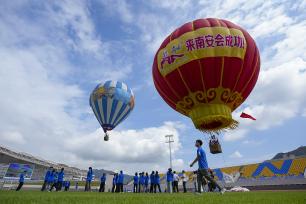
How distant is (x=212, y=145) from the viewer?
13.4 m

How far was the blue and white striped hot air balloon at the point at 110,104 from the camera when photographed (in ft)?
89.2

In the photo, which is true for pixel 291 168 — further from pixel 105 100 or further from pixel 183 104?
pixel 183 104

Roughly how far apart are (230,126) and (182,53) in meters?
4.10

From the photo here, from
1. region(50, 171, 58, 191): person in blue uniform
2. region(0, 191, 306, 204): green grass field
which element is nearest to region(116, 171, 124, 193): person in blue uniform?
region(50, 171, 58, 191): person in blue uniform

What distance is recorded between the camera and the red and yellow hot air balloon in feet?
40.1

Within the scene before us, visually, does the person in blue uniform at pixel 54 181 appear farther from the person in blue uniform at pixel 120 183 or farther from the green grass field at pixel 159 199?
the green grass field at pixel 159 199

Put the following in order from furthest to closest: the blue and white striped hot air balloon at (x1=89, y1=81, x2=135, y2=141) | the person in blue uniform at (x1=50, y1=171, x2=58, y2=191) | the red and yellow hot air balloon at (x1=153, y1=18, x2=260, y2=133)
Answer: the blue and white striped hot air balloon at (x1=89, y1=81, x2=135, y2=141) < the person in blue uniform at (x1=50, y1=171, x2=58, y2=191) < the red and yellow hot air balloon at (x1=153, y1=18, x2=260, y2=133)

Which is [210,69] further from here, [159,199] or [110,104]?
[110,104]

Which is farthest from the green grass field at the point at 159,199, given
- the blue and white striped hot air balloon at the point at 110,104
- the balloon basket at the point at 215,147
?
the blue and white striped hot air balloon at the point at 110,104

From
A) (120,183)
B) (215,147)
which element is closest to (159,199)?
(215,147)

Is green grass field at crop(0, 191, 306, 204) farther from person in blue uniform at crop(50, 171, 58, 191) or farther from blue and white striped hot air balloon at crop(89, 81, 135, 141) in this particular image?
blue and white striped hot air balloon at crop(89, 81, 135, 141)

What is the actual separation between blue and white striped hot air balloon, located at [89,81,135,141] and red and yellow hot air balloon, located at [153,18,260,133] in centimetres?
1455

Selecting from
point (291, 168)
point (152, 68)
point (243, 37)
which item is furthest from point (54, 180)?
point (291, 168)

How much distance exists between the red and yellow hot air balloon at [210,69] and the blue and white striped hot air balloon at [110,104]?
47.7ft
